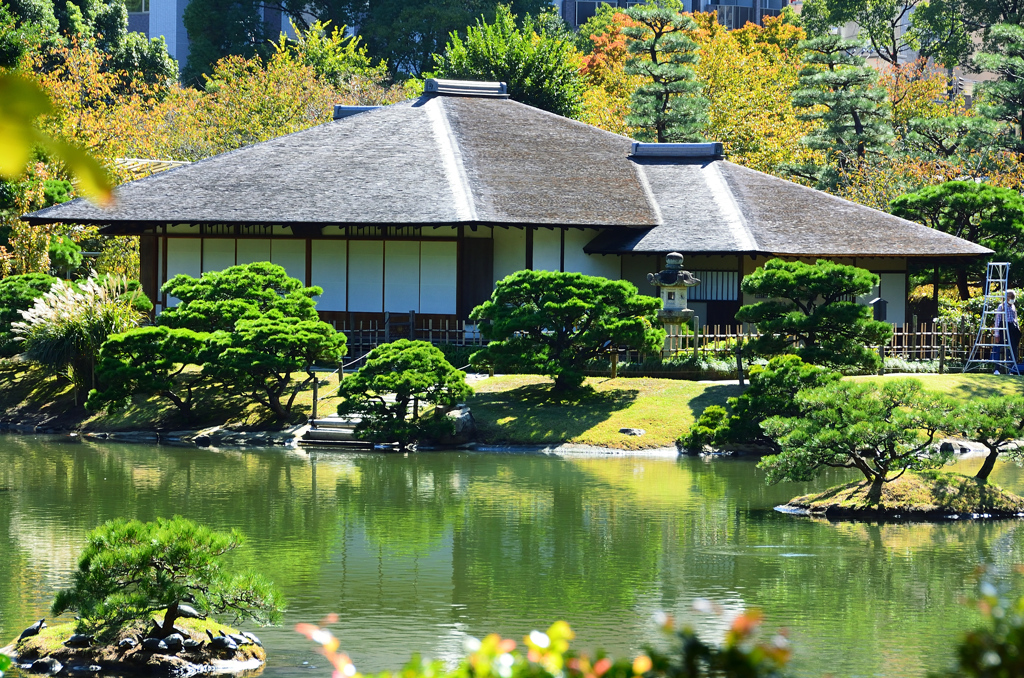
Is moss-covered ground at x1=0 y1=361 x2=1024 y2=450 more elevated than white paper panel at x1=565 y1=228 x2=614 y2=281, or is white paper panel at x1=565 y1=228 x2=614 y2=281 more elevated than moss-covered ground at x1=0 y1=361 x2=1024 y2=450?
white paper panel at x1=565 y1=228 x2=614 y2=281

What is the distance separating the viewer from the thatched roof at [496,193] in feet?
100

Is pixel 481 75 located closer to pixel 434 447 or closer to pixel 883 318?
pixel 883 318

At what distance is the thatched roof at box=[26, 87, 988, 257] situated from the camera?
30.5 meters

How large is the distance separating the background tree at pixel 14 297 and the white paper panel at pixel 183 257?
12.4 ft

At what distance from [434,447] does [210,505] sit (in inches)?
273

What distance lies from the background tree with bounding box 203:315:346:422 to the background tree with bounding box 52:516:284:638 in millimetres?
14853

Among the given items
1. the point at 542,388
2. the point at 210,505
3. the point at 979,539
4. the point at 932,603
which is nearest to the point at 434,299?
the point at 542,388

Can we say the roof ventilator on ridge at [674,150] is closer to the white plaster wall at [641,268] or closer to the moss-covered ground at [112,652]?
the white plaster wall at [641,268]

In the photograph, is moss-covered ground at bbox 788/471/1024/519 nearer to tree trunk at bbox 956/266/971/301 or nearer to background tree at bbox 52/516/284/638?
background tree at bbox 52/516/284/638

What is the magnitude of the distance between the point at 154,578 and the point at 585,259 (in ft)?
76.1

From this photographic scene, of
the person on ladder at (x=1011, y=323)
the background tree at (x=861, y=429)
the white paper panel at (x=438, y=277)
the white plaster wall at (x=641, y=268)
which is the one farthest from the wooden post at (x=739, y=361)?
the background tree at (x=861, y=429)

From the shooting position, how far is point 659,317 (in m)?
27.1

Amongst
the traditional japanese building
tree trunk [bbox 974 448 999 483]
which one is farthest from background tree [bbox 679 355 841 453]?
the traditional japanese building

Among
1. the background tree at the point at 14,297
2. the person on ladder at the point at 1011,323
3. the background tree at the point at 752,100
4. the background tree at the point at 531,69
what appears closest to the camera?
the person on ladder at the point at 1011,323
